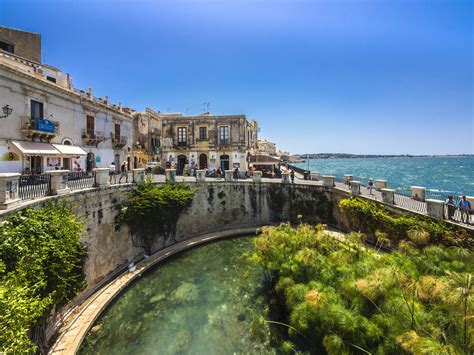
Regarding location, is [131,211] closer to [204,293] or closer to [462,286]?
[204,293]

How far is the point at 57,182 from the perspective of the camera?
1001 centimetres

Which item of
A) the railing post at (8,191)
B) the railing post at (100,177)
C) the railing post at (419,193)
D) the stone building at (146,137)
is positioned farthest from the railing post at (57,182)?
the railing post at (419,193)

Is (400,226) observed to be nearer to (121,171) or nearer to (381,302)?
(381,302)

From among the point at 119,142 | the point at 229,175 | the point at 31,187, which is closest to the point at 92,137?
the point at 119,142

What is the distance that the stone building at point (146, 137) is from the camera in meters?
26.3

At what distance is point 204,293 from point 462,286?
33.3 ft

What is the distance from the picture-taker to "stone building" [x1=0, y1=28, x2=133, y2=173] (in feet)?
40.9

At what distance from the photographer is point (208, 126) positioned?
91.9 ft

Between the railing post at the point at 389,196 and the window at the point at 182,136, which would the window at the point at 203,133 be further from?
the railing post at the point at 389,196

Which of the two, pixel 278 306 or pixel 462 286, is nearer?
pixel 462 286

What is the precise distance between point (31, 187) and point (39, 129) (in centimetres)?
635

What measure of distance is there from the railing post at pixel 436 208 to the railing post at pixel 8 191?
57.0 feet

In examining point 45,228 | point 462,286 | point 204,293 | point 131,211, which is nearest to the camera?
point 462,286

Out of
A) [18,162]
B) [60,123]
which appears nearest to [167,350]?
[18,162]
